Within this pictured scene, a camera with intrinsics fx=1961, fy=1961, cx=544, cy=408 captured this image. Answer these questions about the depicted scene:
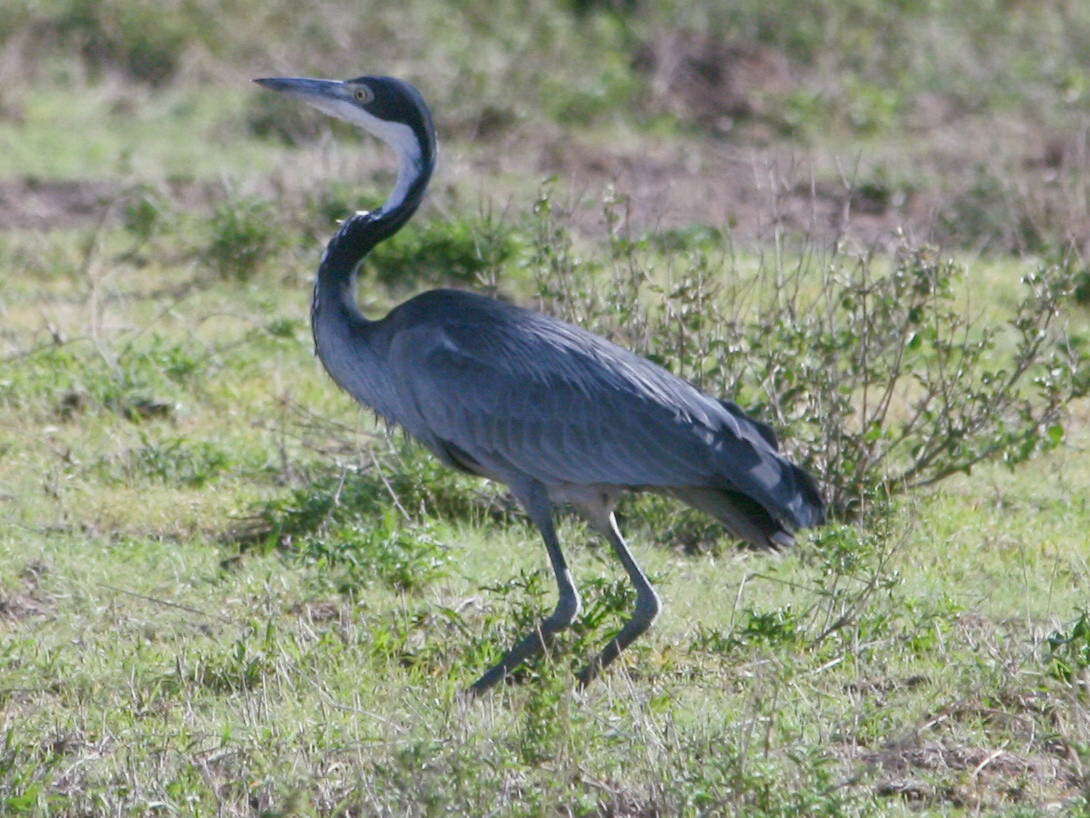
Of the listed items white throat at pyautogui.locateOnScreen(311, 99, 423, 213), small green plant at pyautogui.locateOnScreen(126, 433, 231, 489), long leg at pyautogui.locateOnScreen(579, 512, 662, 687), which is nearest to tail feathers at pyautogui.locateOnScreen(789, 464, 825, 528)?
long leg at pyautogui.locateOnScreen(579, 512, 662, 687)

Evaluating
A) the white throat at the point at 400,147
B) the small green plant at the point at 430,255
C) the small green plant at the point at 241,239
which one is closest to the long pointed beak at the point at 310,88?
the white throat at the point at 400,147

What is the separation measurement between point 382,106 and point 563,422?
4.40ft

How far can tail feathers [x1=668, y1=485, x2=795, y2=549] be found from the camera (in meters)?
5.83

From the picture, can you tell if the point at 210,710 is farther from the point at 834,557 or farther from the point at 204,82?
the point at 204,82

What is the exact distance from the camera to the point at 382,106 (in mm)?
6465

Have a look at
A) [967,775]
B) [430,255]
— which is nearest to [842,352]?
[967,775]

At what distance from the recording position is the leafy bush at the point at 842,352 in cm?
690

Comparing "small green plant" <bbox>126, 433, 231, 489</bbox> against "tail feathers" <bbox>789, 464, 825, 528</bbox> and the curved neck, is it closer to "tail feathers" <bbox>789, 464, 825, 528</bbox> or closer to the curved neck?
the curved neck

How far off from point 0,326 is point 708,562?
4.09 meters

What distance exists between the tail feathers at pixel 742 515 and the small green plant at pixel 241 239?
467 cm

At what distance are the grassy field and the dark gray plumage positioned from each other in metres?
0.21

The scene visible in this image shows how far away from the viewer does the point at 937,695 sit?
5.41m

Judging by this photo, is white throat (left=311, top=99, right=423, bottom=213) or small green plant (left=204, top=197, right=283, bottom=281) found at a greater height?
white throat (left=311, top=99, right=423, bottom=213)

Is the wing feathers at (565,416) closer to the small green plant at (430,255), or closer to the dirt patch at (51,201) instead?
the small green plant at (430,255)
